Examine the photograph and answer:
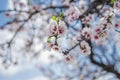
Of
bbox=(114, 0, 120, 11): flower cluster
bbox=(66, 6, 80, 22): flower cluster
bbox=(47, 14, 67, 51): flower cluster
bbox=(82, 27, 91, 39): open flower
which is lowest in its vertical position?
bbox=(47, 14, 67, 51): flower cluster

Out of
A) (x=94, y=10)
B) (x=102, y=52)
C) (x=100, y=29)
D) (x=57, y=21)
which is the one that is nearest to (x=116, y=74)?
(x=102, y=52)

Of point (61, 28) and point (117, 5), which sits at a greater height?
point (117, 5)

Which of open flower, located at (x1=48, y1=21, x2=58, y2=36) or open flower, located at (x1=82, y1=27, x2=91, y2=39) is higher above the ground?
open flower, located at (x1=82, y1=27, x2=91, y2=39)

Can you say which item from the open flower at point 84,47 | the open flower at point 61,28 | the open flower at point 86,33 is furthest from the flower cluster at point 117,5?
the open flower at point 61,28

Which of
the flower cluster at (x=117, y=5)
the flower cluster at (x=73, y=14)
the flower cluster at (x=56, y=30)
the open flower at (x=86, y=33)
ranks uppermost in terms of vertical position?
the flower cluster at (x=73, y=14)

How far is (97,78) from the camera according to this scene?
1097 centimetres

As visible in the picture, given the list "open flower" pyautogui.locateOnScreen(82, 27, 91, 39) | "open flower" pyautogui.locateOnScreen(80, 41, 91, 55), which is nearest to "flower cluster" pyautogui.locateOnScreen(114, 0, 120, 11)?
"open flower" pyautogui.locateOnScreen(82, 27, 91, 39)

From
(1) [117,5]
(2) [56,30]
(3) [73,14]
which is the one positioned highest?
(3) [73,14]

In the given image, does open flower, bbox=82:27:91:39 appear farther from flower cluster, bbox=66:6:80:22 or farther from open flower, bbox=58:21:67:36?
open flower, bbox=58:21:67:36

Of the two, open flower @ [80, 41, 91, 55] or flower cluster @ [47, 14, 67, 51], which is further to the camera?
open flower @ [80, 41, 91, 55]

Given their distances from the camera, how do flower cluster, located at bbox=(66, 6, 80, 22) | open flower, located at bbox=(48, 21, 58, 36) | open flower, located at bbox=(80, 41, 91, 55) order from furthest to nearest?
flower cluster, located at bbox=(66, 6, 80, 22)
open flower, located at bbox=(80, 41, 91, 55)
open flower, located at bbox=(48, 21, 58, 36)

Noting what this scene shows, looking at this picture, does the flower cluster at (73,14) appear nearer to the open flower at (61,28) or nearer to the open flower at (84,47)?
the open flower at (84,47)

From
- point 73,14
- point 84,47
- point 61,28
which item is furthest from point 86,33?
point 61,28

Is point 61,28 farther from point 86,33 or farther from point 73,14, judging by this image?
point 73,14
